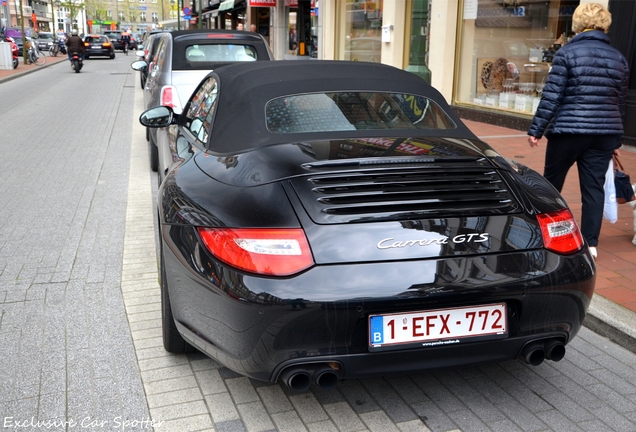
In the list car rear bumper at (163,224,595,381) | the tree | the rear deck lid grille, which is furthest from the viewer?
the tree

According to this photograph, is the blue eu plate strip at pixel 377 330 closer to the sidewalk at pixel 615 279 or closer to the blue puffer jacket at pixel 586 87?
the sidewalk at pixel 615 279

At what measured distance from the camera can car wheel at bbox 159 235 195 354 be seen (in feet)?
11.2

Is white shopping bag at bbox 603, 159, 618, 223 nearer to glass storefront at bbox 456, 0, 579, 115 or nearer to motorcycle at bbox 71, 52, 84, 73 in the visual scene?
glass storefront at bbox 456, 0, 579, 115

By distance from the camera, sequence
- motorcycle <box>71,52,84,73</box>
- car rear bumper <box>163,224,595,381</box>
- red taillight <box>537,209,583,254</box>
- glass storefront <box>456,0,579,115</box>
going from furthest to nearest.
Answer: motorcycle <box>71,52,84,73</box>, glass storefront <box>456,0,579,115</box>, red taillight <box>537,209,583,254</box>, car rear bumper <box>163,224,595,381</box>

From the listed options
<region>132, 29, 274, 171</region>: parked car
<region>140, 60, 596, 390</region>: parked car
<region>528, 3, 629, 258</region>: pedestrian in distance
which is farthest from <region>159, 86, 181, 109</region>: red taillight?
<region>140, 60, 596, 390</region>: parked car

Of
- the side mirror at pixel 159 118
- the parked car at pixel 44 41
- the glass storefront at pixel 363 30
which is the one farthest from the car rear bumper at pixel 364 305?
the parked car at pixel 44 41

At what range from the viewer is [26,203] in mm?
6848

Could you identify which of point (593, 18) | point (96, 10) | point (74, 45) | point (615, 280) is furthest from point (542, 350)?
point (96, 10)

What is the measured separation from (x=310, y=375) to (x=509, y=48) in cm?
1155

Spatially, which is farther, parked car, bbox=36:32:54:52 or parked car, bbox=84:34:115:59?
parked car, bbox=36:32:54:52

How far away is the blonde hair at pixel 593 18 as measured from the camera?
4.70 metres

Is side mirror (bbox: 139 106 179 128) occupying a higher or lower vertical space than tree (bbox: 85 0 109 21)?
lower

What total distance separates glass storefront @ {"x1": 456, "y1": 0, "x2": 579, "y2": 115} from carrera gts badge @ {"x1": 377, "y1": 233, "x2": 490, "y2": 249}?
947 cm

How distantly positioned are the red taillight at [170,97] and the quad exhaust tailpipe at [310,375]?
6.08 m
